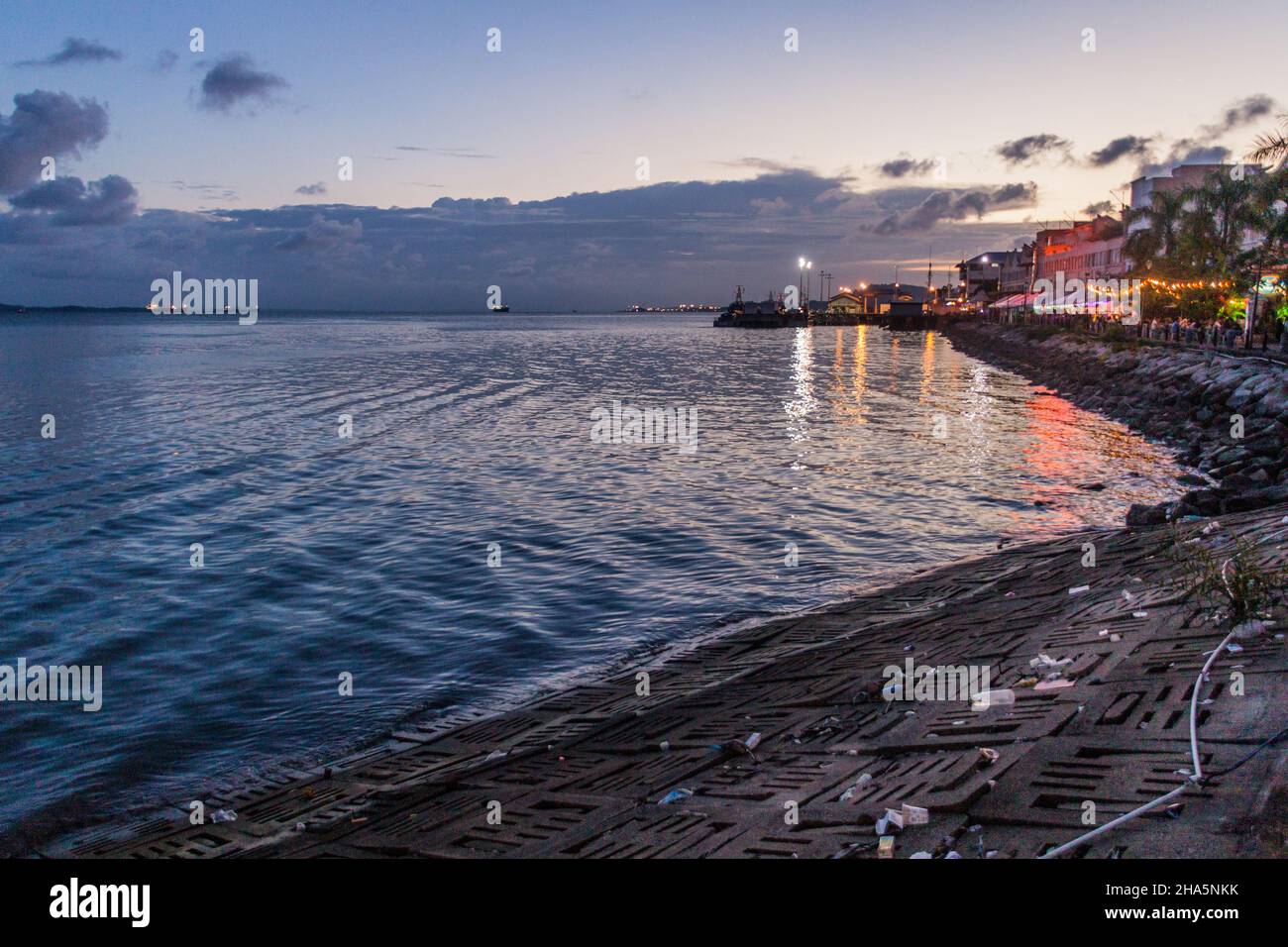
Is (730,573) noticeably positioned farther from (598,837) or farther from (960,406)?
(960,406)

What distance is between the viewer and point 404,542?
1977 cm

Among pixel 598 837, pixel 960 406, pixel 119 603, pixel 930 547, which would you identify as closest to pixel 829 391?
pixel 960 406

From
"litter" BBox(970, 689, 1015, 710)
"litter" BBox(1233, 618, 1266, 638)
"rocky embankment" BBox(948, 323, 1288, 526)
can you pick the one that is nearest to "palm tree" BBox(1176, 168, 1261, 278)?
"rocky embankment" BBox(948, 323, 1288, 526)

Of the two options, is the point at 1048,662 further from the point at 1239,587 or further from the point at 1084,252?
the point at 1084,252

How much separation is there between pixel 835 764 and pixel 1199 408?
102ft

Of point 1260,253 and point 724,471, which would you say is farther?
point 1260,253

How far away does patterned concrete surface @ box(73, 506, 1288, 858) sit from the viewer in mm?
6258

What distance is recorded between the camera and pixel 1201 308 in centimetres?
5434

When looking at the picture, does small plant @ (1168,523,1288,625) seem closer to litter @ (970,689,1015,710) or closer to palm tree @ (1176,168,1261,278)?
litter @ (970,689,1015,710)

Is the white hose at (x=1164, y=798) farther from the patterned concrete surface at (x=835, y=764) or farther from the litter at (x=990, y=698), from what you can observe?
the litter at (x=990, y=698)

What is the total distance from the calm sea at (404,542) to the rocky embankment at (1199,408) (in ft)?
5.37

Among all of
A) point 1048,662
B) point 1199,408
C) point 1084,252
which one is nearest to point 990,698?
point 1048,662

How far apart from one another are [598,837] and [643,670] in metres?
5.06

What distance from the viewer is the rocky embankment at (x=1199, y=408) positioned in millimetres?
18511
